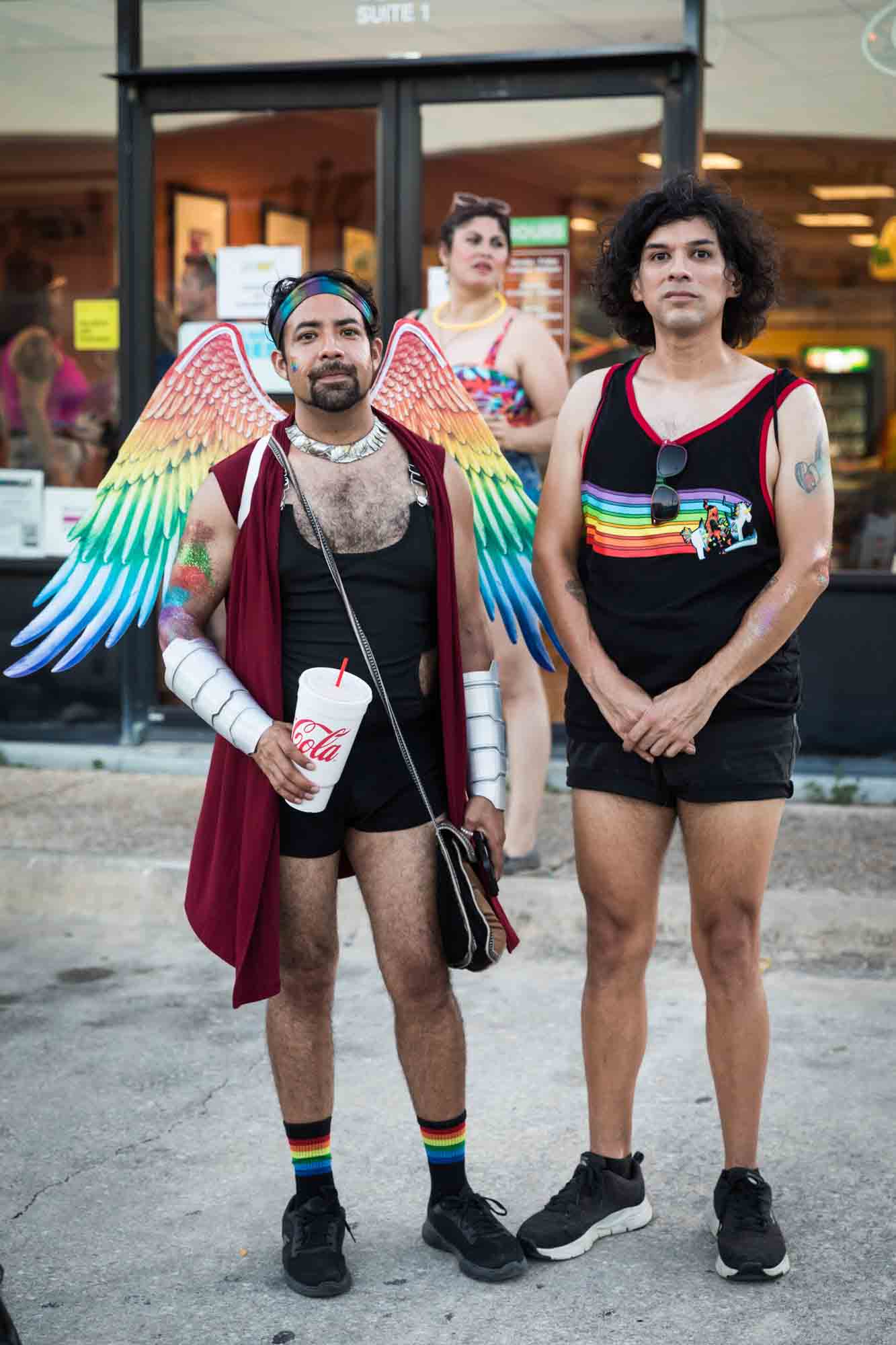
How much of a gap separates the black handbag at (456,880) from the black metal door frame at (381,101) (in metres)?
4.19

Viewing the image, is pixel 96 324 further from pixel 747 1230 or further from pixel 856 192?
pixel 747 1230

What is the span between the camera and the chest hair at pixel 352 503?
3367 mm

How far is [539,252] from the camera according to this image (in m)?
7.34

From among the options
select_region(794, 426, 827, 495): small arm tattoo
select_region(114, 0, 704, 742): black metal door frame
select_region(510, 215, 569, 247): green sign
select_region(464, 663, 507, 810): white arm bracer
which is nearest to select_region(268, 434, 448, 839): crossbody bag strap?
select_region(464, 663, 507, 810): white arm bracer

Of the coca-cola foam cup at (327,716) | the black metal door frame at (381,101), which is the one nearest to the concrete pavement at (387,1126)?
the coca-cola foam cup at (327,716)

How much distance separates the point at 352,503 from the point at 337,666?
32cm

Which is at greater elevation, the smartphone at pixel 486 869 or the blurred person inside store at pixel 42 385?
the blurred person inside store at pixel 42 385

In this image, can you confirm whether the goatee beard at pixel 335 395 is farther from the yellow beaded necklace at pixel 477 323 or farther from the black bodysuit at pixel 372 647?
the yellow beaded necklace at pixel 477 323

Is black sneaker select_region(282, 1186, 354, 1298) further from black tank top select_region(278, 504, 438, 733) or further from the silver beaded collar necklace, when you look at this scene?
the silver beaded collar necklace

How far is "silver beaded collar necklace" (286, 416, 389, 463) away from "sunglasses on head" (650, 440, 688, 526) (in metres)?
0.56

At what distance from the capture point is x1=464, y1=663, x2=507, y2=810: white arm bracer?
3475mm

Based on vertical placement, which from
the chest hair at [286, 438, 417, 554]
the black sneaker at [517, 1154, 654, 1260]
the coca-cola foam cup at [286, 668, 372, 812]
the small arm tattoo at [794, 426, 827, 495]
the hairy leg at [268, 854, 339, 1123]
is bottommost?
the black sneaker at [517, 1154, 654, 1260]

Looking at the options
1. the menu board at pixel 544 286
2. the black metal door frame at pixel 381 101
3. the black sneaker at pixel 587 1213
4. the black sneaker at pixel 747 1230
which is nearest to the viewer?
the black sneaker at pixel 747 1230

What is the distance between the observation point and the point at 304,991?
3.45 meters
